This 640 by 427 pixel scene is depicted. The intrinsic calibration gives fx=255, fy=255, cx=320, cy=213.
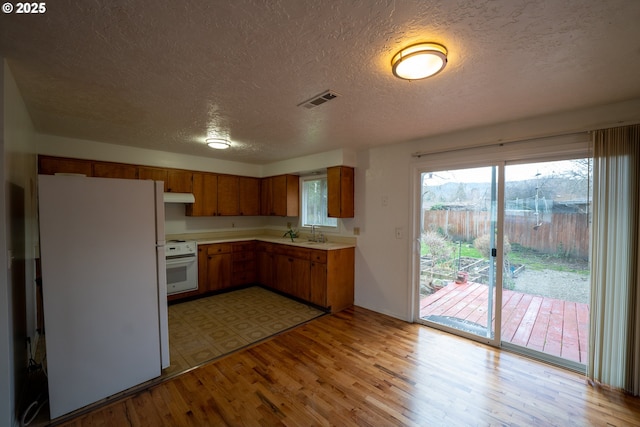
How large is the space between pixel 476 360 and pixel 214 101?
347 centimetres

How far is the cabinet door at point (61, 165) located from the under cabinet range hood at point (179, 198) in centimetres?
96

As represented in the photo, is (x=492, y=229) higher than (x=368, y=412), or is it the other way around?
(x=492, y=229)

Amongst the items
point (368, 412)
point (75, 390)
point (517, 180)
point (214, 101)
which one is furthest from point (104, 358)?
point (517, 180)

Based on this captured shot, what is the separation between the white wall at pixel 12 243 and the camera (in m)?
1.52

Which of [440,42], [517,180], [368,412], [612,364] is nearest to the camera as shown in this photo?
[440,42]

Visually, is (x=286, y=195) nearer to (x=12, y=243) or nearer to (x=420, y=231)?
(x=420, y=231)

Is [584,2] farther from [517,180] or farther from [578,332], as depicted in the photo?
[578,332]

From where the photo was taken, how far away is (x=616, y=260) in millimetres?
2139

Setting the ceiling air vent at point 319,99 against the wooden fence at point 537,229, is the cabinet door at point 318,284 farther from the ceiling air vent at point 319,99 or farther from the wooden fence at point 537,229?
the ceiling air vent at point 319,99

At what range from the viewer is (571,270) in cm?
248

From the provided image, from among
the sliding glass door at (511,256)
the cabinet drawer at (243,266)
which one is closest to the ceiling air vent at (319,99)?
the sliding glass door at (511,256)

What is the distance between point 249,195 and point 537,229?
4.62 meters

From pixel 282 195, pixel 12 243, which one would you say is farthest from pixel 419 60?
pixel 282 195

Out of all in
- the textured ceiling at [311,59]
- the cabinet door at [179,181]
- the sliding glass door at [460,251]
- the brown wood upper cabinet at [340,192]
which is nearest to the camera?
the textured ceiling at [311,59]
